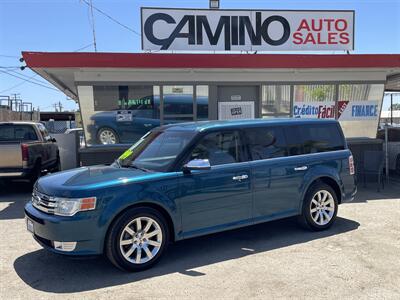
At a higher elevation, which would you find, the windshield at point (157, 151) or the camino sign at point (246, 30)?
the camino sign at point (246, 30)

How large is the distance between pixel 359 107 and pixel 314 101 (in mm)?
1382

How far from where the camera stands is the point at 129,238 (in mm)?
4715

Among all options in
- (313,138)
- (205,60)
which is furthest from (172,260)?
(205,60)

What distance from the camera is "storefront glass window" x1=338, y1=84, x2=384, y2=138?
11.3m

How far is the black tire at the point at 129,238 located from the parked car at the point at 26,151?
20.0ft

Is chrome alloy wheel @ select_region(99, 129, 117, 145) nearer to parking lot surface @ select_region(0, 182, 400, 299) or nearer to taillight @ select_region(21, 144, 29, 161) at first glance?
taillight @ select_region(21, 144, 29, 161)

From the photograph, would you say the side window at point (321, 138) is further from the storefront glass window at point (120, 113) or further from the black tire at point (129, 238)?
the storefront glass window at point (120, 113)

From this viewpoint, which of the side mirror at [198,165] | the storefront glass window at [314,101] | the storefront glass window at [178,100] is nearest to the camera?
the side mirror at [198,165]

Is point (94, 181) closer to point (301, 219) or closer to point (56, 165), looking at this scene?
point (301, 219)

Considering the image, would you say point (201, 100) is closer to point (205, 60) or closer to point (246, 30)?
point (205, 60)

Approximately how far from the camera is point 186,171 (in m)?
5.07

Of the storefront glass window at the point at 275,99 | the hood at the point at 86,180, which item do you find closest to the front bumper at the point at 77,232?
the hood at the point at 86,180

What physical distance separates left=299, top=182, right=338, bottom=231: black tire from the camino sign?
18.5ft

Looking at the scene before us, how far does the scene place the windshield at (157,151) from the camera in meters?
5.27
